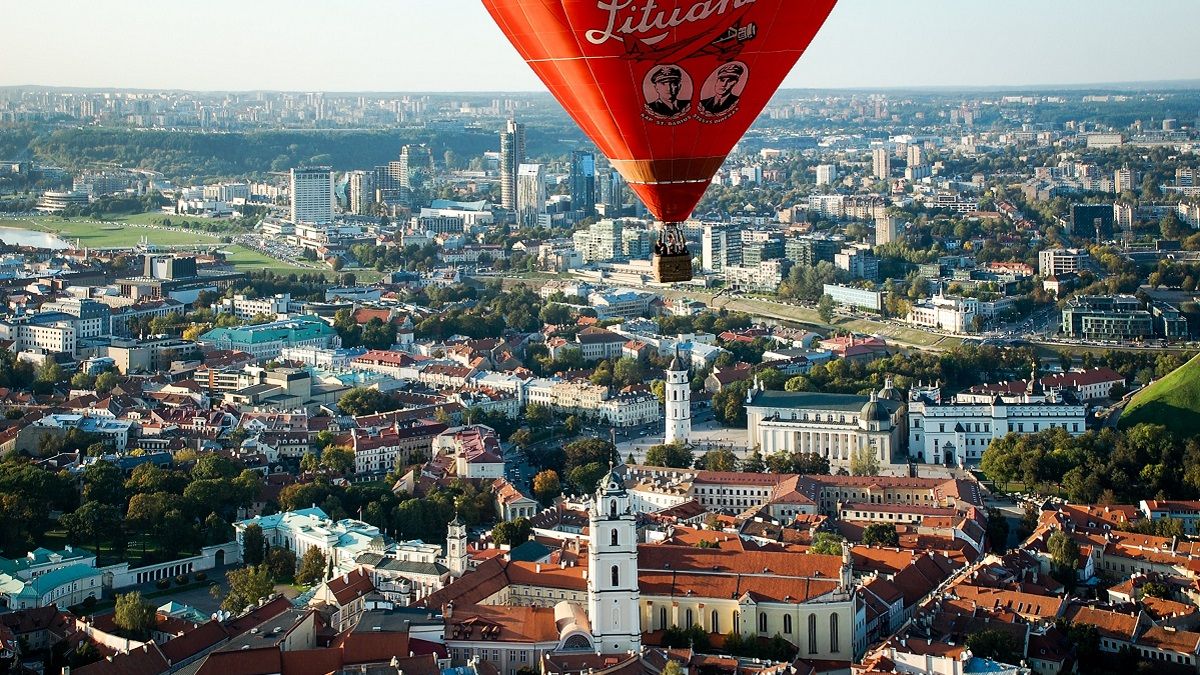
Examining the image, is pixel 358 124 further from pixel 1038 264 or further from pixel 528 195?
pixel 1038 264

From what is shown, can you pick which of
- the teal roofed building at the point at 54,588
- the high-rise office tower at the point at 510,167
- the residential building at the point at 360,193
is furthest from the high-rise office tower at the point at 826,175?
the teal roofed building at the point at 54,588

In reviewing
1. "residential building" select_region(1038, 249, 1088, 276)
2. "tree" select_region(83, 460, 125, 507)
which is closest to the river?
"residential building" select_region(1038, 249, 1088, 276)

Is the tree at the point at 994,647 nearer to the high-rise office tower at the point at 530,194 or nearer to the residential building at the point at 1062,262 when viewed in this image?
the residential building at the point at 1062,262

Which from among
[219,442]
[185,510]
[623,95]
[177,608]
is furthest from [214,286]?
[623,95]

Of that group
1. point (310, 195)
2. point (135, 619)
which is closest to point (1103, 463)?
point (135, 619)

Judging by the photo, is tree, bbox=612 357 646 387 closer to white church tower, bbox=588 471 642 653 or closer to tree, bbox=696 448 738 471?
tree, bbox=696 448 738 471

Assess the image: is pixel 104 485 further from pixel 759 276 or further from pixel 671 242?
pixel 759 276

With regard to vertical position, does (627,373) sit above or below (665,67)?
below
